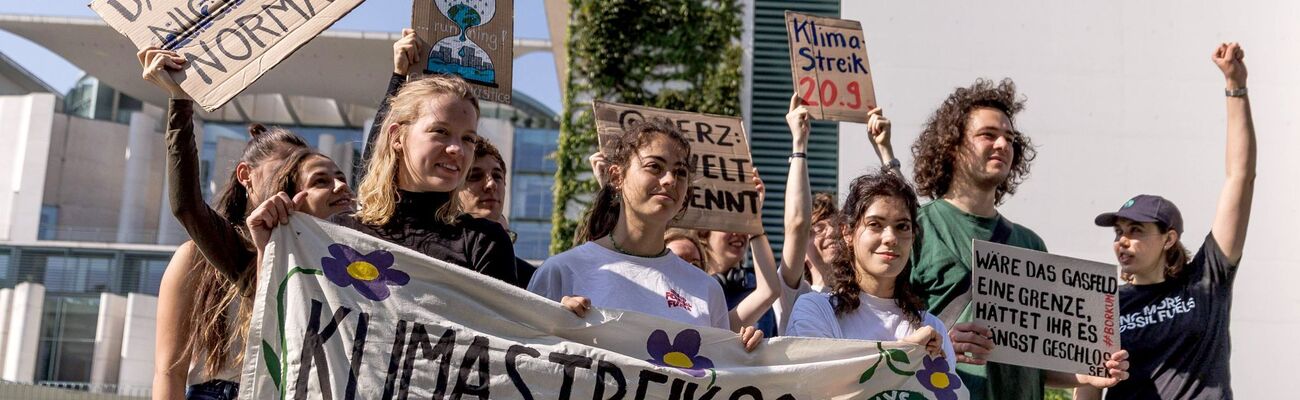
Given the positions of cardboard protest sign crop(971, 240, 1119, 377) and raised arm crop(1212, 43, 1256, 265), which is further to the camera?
raised arm crop(1212, 43, 1256, 265)

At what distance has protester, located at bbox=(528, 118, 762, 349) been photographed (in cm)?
404

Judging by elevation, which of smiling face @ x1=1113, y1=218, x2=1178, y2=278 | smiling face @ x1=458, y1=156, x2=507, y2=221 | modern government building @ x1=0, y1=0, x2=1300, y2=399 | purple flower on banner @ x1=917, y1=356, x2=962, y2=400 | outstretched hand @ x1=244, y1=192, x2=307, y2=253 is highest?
modern government building @ x1=0, y1=0, x2=1300, y2=399

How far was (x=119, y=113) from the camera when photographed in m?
50.4

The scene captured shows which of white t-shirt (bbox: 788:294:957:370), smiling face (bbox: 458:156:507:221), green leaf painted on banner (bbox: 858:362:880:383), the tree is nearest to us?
green leaf painted on banner (bbox: 858:362:880:383)

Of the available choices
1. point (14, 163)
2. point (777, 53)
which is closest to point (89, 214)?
point (14, 163)

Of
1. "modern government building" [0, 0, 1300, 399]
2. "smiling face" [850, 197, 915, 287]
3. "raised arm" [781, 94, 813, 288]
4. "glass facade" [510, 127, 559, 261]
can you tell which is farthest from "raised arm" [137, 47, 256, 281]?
"glass facade" [510, 127, 559, 261]

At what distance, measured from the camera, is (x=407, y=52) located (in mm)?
4457

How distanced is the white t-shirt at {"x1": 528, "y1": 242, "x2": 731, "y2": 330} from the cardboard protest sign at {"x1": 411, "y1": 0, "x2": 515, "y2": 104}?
83 cm

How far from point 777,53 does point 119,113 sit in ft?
146

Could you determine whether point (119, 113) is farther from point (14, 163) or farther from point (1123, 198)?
point (1123, 198)

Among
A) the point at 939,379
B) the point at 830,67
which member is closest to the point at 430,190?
the point at 939,379

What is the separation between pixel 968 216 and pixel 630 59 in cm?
711

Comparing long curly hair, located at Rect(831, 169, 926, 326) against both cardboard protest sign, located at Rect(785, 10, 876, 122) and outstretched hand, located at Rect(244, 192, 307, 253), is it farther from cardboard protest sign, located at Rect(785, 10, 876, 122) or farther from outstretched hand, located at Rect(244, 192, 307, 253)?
outstretched hand, located at Rect(244, 192, 307, 253)

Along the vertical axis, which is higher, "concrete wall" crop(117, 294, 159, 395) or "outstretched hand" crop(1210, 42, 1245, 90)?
"concrete wall" crop(117, 294, 159, 395)
